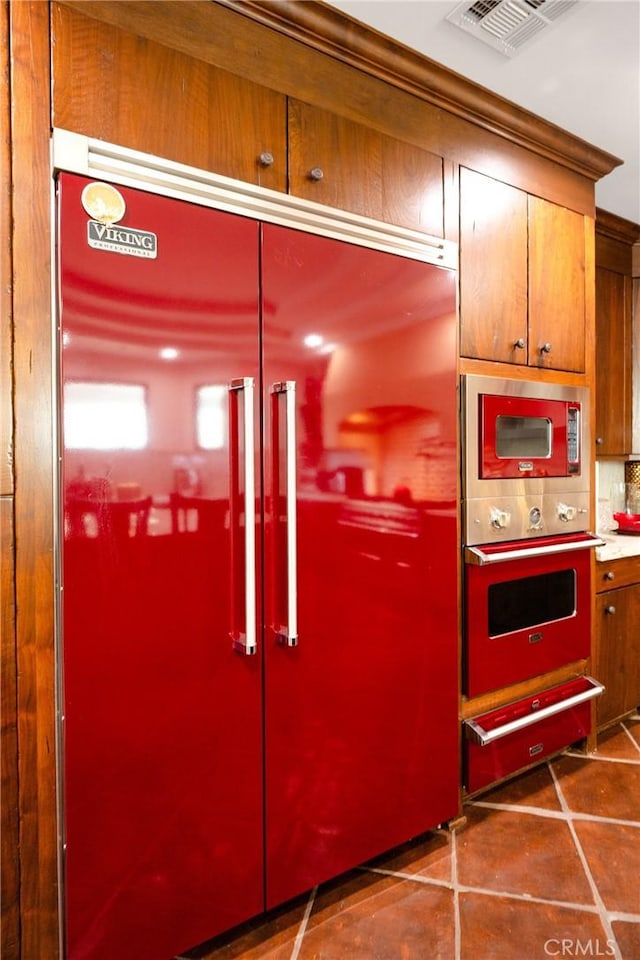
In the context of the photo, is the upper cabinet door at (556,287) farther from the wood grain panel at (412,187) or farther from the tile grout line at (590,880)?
the tile grout line at (590,880)

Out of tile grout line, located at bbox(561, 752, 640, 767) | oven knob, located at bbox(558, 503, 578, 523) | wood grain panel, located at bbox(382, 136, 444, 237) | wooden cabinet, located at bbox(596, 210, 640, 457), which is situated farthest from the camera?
wooden cabinet, located at bbox(596, 210, 640, 457)

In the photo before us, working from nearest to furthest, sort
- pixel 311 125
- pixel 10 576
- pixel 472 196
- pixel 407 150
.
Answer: pixel 10 576 < pixel 311 125 < pixel 407 150 < pixel 472 196

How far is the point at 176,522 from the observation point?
4.52ft

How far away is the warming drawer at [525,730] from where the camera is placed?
201 centimetres

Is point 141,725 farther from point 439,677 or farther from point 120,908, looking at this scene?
point 439,677

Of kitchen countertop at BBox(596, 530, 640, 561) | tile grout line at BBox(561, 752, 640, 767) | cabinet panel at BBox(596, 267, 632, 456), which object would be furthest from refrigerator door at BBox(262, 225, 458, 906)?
cabinet panel at BBox(596, 267, 632, 456)

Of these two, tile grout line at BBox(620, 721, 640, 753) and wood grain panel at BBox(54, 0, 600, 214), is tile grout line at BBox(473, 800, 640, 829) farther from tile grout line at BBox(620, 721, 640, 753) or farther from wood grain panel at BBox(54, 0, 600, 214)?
wood grain panel at BBox(54, 0, 600, 214)

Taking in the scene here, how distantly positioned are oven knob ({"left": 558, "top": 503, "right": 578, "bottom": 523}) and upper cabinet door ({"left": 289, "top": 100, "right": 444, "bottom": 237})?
117 centimetres

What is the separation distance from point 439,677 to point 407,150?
5.72 ft

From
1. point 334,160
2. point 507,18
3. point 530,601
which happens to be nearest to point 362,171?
point 334,160

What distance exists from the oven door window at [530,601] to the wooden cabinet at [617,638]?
0.98 ft

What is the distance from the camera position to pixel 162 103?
54.7 inches

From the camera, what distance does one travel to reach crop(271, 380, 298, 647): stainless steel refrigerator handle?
1481mm

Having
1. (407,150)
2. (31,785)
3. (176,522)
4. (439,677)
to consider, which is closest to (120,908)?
(31,785)
